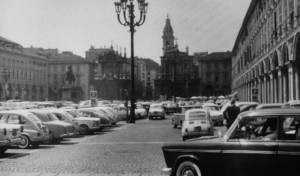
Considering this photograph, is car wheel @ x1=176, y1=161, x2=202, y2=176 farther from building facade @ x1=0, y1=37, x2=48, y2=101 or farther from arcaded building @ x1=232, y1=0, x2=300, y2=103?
building facade @ x1=0, y1=37, x2=48, y2=101

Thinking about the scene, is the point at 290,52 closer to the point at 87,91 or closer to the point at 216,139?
the point at 216,139

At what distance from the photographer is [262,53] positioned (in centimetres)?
4041

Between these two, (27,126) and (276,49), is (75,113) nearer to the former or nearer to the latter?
(27,126)

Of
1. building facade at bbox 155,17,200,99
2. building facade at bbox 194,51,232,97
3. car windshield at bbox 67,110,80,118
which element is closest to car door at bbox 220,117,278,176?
car windshield at bbox 67,110,80,118

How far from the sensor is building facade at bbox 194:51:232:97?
124m

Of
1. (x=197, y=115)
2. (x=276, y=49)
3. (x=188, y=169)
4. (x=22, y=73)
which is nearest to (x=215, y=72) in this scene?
(x=22, y=73)

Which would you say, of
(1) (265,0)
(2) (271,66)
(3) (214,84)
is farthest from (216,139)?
A: (3) (214,84)

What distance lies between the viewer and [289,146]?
710 centimetres

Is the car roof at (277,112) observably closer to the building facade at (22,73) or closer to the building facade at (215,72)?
the building facade at (22,73)

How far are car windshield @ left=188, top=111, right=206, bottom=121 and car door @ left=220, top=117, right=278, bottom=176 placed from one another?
11.1m

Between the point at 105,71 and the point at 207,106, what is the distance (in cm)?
8015

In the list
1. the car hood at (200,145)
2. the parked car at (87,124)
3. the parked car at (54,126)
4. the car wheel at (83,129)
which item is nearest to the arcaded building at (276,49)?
the parked car at (87,124)

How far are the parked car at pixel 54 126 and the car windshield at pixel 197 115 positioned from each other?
527 cm

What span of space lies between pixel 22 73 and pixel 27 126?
73438 mm
